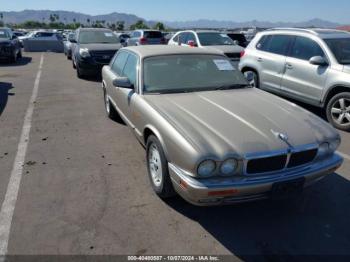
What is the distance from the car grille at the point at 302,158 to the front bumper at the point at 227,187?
2.6 inches

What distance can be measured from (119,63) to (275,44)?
3.82m

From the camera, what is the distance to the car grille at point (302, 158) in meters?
3.25

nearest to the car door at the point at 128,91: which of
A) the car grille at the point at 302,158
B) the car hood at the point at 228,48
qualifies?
the car grille at the point at 302,158

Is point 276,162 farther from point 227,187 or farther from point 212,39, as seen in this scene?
point 212,39

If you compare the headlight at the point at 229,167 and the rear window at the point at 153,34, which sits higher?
the rear window at the point at 153,34

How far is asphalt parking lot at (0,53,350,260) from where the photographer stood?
3129 millimetres

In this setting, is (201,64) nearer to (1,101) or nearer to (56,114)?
(56,114)

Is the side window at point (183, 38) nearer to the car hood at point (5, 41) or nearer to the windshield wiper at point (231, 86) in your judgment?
the car hood at point (5, 41)

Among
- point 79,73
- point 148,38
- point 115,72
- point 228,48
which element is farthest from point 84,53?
point 148,38

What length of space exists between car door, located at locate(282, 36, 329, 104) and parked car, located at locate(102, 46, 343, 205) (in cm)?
249

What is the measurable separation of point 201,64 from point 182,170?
2.11 meters

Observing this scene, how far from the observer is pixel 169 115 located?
3676 mm

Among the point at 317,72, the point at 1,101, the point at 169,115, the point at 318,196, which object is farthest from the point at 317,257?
the point at 1,101

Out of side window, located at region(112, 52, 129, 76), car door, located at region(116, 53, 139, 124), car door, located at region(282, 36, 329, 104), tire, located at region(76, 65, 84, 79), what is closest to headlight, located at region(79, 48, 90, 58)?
tire, located at region(76, 65, 84, 79)
